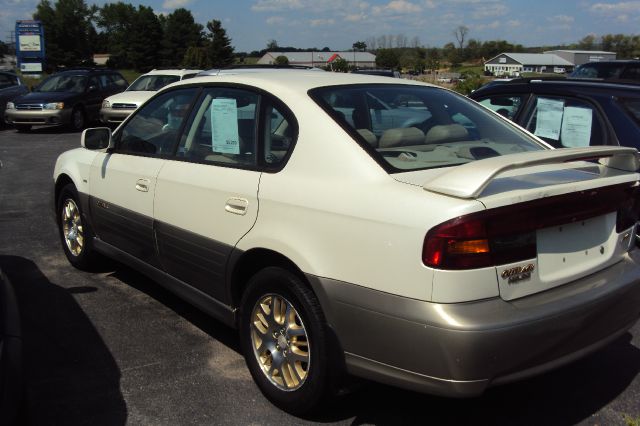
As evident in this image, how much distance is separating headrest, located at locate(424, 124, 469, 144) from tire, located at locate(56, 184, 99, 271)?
2.97m

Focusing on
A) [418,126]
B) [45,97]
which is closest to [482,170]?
[418,126]

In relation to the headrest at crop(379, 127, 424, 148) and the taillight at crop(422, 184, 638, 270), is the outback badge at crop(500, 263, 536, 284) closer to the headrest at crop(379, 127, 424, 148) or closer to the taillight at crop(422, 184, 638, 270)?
the taillight at crop(422, 184, 638, 270)

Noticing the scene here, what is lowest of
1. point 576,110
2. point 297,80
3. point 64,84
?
point 576,110

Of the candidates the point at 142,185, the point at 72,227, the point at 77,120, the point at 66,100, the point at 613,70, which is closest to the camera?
the point at 142,185

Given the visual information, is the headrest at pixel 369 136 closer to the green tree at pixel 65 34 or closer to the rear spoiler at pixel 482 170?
the rear spoiler at pixel 482 170

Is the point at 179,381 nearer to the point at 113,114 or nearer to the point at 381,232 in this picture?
the point at 381,232

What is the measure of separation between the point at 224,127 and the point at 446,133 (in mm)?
1303

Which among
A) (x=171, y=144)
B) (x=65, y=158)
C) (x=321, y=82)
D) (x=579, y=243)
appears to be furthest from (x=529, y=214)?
(x=65, y=158)

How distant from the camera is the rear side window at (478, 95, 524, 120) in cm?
561

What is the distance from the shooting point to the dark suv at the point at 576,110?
4695 mm

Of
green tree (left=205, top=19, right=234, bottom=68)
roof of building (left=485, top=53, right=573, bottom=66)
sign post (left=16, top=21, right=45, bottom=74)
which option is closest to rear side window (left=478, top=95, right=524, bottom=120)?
sign post (left=16, top=21, right=45, bottom=74)

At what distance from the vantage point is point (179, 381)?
348 centimetres

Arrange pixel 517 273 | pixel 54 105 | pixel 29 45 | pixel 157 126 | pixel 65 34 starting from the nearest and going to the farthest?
pixel 517 273 → pixel 157 126 → pixel 54 105 → pixel 29 45 → pixel 65 34

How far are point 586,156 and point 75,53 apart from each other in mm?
110090
